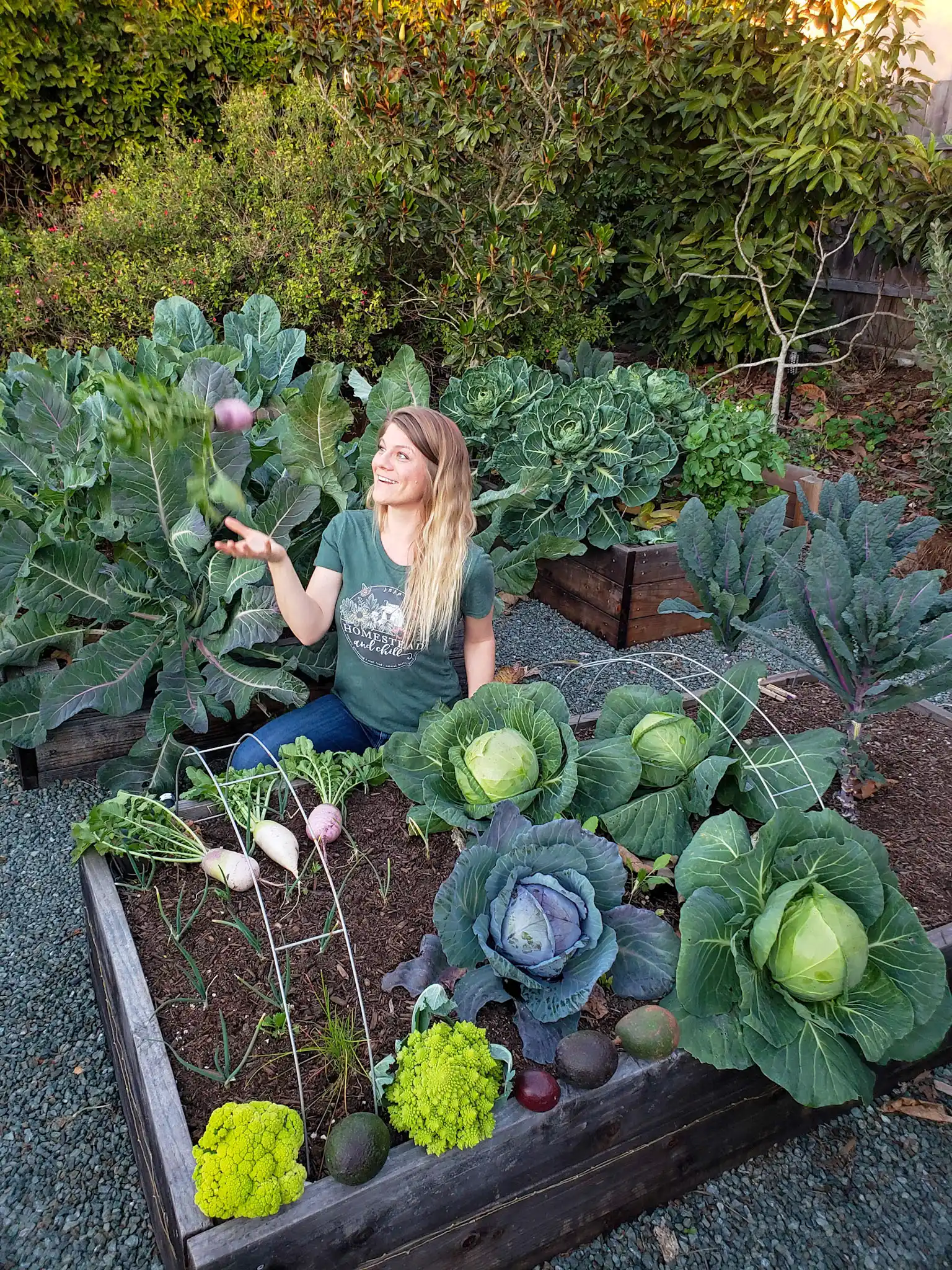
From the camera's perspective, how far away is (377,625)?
218cm

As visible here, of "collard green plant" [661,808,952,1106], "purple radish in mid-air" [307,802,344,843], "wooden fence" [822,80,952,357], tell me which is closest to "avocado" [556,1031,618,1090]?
"collard green plant" [661,808,952,1106]

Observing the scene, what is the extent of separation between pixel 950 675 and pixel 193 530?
5.90ft

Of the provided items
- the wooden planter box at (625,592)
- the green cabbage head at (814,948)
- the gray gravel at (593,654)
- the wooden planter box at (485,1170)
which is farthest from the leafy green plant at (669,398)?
the green cabbage head at (814,948)

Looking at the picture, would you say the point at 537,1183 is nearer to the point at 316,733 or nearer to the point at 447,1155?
the point at 447,1155

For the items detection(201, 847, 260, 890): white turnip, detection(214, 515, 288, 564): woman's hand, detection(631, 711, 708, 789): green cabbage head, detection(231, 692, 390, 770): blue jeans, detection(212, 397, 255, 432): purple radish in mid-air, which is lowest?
detection(231, 692, 390, 770): blue jeans

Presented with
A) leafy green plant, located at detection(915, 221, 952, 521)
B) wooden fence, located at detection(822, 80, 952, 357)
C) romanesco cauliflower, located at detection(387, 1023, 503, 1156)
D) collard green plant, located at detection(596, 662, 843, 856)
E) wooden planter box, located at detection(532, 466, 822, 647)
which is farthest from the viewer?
wooden fence, located at detection(822, 80, 952, 357)

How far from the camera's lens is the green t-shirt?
85.7 inches

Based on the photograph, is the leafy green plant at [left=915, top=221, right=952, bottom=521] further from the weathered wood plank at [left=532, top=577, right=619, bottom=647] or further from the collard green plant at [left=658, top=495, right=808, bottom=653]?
the collard green plant at [left=658, top=495, right=808, bottom=653]

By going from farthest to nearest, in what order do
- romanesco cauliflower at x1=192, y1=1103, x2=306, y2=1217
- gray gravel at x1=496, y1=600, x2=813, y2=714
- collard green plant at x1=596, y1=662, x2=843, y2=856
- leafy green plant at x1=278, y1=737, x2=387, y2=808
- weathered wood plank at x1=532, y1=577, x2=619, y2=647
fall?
weathered wood plank at x1=532, y1=577, x2=619, y2=647 → gray gravel at x1=496, y1=600, x2=813, y2=714 → leafy green plant at x1=278, y1=737, x2=387, y2=808 → collard green plant at x1=596, y1=662, x2=843, y2=856 → romanesco cauliflower at x1=192, y1=1103, x2=306, y2=1217

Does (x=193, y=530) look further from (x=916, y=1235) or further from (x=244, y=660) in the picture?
(x=916, y=1235)

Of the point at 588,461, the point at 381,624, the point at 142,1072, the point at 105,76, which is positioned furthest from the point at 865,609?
the point at 105,76

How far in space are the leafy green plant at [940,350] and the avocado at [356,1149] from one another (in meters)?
4.10

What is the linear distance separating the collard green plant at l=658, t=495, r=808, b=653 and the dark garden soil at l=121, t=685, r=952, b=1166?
48cm

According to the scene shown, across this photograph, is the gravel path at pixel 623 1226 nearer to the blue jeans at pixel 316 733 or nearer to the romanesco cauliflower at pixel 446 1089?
the romanesco cauliflower at pixel 446 1089
